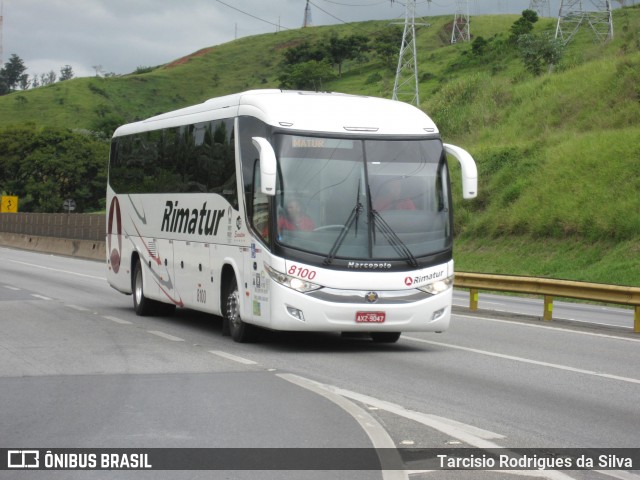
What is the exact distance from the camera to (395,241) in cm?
1455

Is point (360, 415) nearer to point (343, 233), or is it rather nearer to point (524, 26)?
point (343, 233)

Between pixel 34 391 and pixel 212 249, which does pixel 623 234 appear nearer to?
pixel 212 249

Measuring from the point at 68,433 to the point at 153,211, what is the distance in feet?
37.1

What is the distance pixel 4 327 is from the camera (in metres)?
17.8

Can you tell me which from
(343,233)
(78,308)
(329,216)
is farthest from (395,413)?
(78,308)

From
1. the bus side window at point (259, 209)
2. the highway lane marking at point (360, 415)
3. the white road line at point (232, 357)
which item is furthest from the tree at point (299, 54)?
the highway lane marking at point (360, 415)

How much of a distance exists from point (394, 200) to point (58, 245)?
42.1 m

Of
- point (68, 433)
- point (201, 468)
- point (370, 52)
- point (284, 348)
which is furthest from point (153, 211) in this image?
point (370, 52)

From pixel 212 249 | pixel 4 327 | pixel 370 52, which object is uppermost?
pixel 370 52

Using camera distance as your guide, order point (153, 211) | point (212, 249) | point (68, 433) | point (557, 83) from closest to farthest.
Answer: point (68, 433), point (212, 249), point (153, 211), point (557, 83)

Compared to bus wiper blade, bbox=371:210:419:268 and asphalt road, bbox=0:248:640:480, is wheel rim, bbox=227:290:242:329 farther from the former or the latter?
bus wiper blade, bbox=371:210:419:268

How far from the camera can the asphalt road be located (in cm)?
855

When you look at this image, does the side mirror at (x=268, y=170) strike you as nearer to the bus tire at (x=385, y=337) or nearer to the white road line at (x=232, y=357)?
the white road line at (x=232, y=357)

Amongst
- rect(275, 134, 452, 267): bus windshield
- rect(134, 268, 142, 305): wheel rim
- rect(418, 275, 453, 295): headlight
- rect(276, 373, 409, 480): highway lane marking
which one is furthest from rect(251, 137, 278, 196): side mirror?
rect(134, 268, 142, 305): wheel rim
